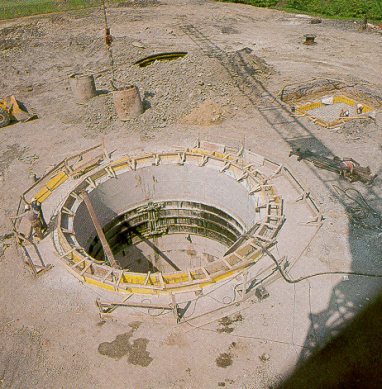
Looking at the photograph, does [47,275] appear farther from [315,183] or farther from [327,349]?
[315,183]

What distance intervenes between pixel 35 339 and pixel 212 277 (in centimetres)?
624

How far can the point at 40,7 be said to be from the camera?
182 feet

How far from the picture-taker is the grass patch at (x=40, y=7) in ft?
177

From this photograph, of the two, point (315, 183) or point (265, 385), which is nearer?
point (265, 385)

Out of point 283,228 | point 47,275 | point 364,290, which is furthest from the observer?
point 283,228

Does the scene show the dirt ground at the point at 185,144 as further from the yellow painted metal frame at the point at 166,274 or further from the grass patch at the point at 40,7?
the grass patch at the point at 40,7

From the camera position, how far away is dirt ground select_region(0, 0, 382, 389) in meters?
11.0

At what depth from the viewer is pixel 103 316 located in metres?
12.3

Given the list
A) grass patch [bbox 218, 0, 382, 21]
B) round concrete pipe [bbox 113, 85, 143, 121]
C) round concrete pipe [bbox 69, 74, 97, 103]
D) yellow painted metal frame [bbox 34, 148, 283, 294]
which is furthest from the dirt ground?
grass patch [bbox 218, 0, 382, 21]

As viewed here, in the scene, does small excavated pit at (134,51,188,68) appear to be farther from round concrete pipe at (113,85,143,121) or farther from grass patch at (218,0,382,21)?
grass patch at (218,0,382,21)

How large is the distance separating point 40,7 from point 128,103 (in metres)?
43.4

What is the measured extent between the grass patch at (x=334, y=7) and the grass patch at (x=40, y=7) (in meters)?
25.1

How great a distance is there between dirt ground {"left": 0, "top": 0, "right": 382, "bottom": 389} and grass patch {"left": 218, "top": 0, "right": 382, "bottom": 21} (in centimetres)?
413

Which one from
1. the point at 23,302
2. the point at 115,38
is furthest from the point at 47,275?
the point at 115,38
